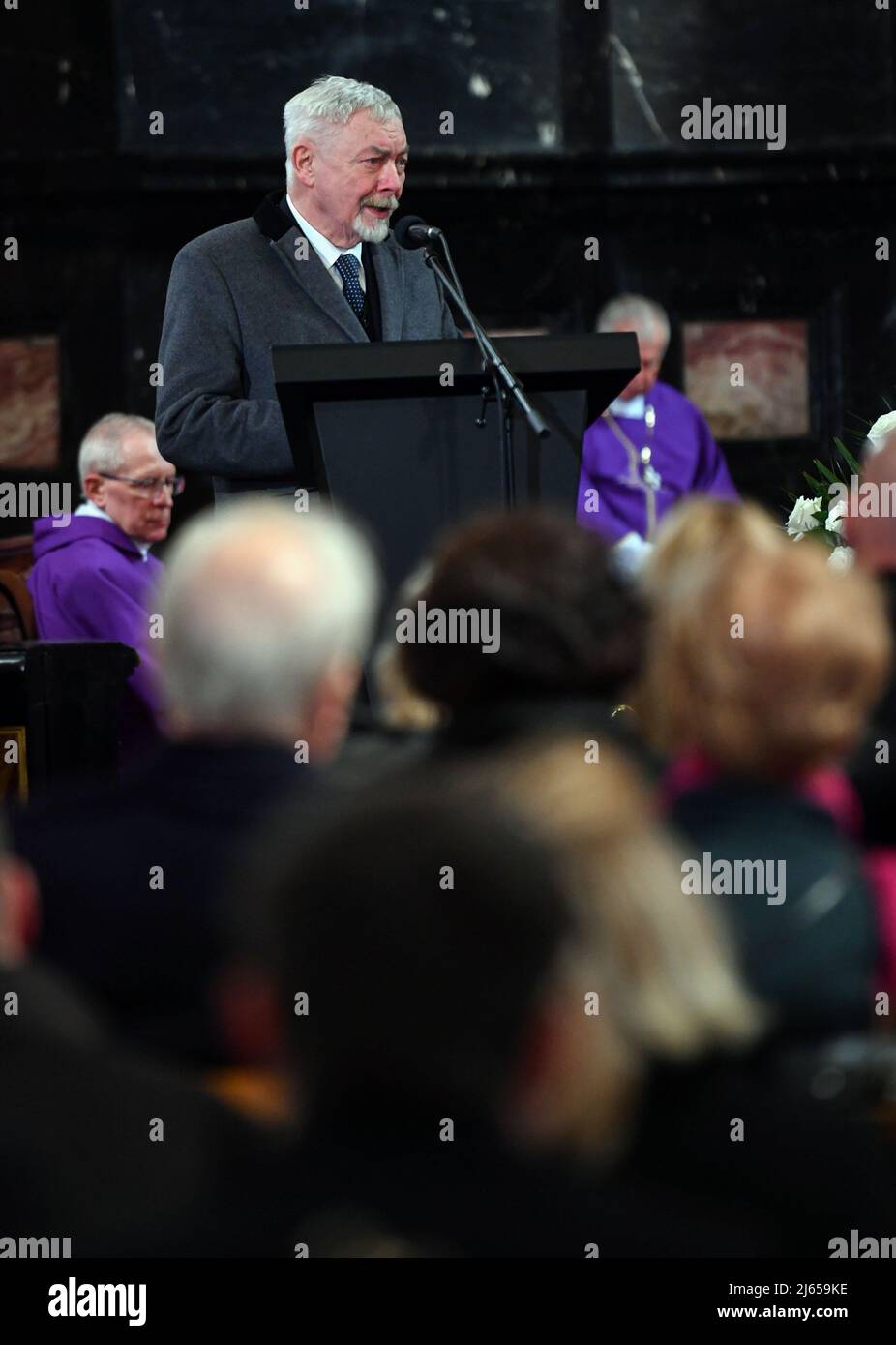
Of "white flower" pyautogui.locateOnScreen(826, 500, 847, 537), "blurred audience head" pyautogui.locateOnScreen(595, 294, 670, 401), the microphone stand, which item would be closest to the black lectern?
the microphone stand

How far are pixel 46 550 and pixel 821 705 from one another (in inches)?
165

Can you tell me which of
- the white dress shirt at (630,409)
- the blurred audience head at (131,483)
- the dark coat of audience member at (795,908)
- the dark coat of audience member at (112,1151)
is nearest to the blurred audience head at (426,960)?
the dark coat of audience member at (112,1151)

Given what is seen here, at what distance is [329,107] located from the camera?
A: 449cm

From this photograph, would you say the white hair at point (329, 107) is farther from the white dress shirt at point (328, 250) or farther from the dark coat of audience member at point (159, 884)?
the dark coat of audience member at point (159, 884)

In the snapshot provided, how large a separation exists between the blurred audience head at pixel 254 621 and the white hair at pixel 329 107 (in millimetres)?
2529

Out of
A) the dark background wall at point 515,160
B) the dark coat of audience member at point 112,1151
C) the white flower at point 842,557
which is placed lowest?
the dark coat of audience member at point 112,1151

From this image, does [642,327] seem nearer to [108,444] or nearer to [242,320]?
[108,444]

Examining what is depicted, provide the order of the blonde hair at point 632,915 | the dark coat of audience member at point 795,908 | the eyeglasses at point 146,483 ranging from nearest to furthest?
1. the blonde hair at point 632,915
2. the dark coat of audience member at point 795,908
3. the eyeglasses at point 146,483

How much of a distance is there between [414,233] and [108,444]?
230 centimetres

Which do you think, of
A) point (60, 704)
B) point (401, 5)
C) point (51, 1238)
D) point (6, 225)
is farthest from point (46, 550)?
point (51, 1238)

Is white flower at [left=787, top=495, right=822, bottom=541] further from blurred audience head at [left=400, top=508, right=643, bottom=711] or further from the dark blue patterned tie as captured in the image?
blurred audience head at [left=400, top=508, right=643, bottom=711]

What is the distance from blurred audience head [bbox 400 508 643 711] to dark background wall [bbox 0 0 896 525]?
5.80 metres

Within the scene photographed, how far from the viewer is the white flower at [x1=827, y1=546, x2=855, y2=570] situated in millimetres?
4031

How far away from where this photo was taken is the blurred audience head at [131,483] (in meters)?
6.04
